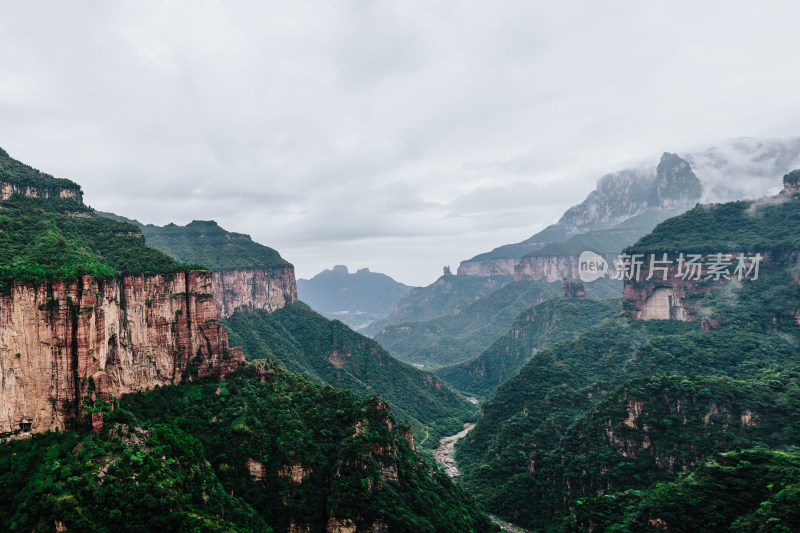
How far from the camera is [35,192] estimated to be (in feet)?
225

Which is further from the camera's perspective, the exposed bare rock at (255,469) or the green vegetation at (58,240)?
the exposed bare rock at (255,469)

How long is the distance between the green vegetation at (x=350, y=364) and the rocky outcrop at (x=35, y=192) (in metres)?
49.2

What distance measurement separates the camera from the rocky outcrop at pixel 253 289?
134 m

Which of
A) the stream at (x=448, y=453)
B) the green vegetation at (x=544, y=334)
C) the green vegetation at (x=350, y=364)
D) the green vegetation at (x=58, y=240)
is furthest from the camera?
the green vegetation at (x=544, y=334)

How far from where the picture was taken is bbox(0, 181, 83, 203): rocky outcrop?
63.8m

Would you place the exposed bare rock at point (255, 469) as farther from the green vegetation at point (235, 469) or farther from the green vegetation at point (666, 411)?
the green vegetation at point (666, 411)

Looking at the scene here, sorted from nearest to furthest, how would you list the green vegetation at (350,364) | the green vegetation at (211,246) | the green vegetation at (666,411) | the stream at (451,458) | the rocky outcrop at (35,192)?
the green vegetation at (666,411), the rocky outcrop at (35,192), the stream at (451,458), the green vegetation at (350,364), the green vegetation at (211,246)

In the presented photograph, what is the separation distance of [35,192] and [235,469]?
51.7 meters

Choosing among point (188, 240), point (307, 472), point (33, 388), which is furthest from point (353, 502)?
point (188, 240)

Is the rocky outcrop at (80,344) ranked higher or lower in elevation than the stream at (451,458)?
higher

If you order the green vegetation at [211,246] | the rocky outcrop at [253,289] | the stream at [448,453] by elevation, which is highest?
the green vegetation at [211,246]

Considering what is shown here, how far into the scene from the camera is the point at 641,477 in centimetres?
6662

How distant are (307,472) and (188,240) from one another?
378ft

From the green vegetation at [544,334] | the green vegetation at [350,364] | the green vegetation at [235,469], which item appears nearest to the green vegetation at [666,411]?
the green vegetation at [235,469]
